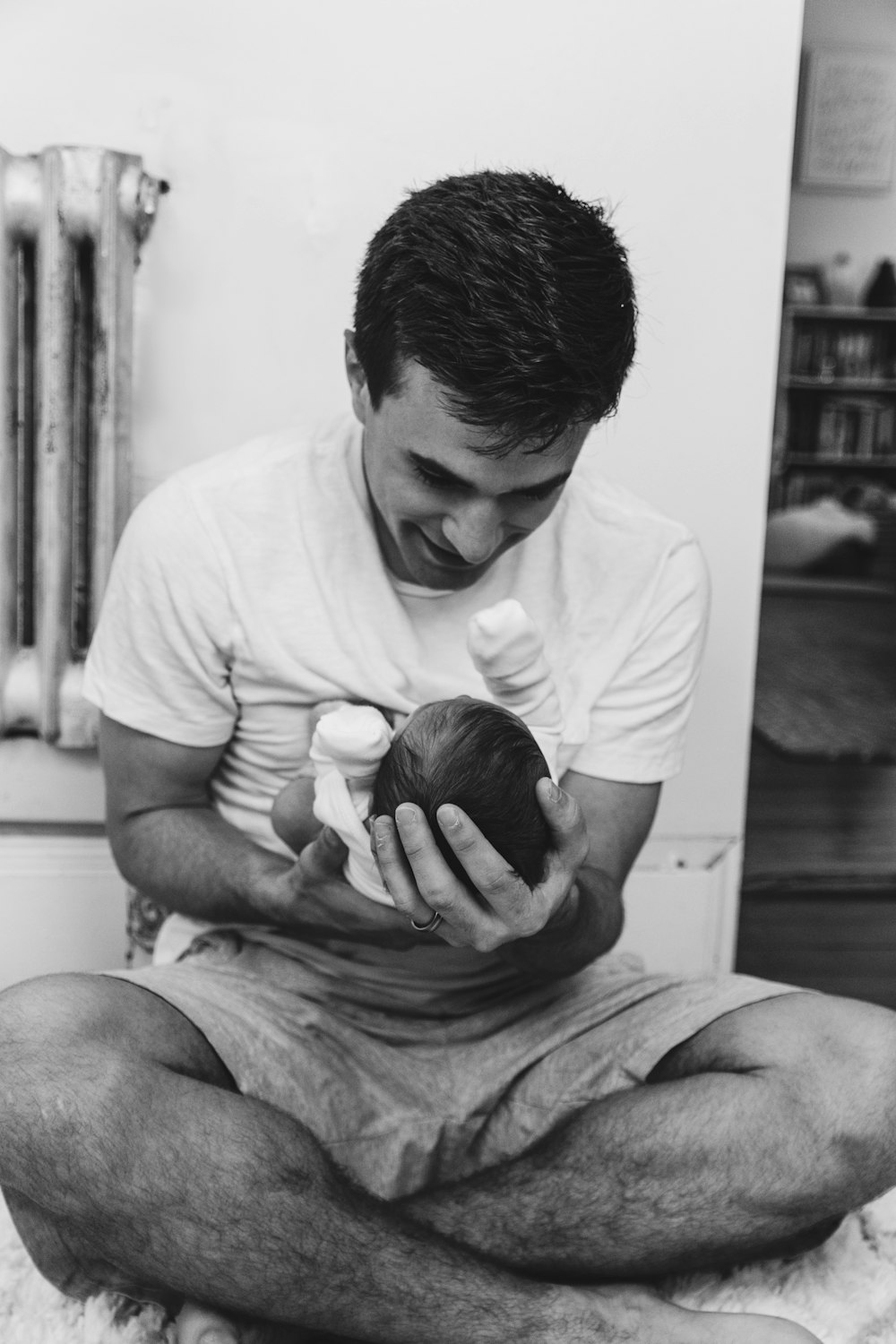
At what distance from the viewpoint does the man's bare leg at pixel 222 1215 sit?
3.06 feet

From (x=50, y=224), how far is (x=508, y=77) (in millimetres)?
545

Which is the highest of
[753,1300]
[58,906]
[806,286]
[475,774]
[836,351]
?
[806,286]

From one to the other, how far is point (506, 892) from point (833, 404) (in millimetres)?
5272

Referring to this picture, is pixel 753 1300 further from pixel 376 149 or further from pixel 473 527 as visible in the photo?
pixel 376 149

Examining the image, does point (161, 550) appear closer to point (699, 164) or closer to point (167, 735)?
point (167, 735)

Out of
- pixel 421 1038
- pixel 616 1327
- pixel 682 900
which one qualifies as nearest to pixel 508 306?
pixel 421 1038

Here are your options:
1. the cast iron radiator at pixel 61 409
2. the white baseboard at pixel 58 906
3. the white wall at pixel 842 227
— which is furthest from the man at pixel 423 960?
the white wall at pixel 842 227

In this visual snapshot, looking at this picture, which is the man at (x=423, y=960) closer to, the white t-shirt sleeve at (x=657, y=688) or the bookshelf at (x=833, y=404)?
the white t-shirt sleeve at (x=657, y=688)

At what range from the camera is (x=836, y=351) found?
5.69m

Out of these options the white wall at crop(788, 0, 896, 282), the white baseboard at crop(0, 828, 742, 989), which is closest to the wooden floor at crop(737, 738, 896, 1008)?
the white baseboard at crop(0, 828, 742, 989)

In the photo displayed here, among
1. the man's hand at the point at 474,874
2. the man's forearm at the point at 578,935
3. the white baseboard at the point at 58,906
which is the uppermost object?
the man's hand at the point at 474,874

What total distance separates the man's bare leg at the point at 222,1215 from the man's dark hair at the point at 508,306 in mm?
565

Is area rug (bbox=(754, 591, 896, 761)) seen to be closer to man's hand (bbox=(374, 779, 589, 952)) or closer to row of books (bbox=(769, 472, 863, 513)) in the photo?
man's hand (bbox=(374, 779, 589, 952))

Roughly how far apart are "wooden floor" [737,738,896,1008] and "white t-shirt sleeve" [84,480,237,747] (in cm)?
102
